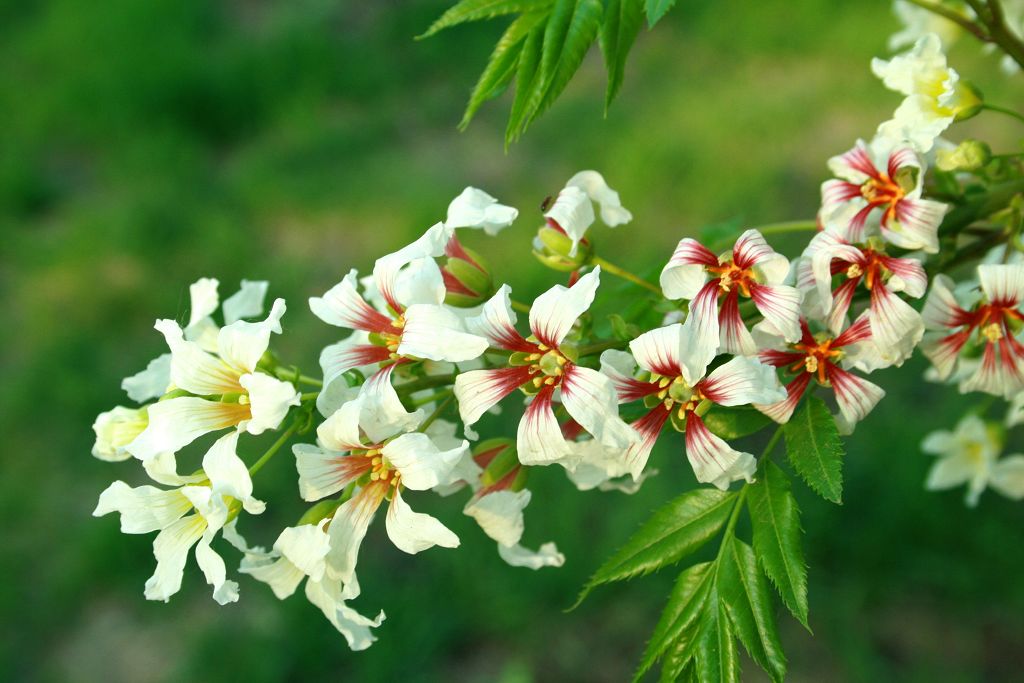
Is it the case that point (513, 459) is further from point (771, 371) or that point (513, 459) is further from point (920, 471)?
point (920, 471)

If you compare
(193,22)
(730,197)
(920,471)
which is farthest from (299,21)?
(920,471)

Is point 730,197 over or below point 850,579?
over

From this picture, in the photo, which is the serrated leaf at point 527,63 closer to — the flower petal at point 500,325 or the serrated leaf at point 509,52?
the serrated leaf at point 509,52

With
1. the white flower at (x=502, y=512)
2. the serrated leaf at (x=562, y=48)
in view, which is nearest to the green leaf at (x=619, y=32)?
the serrated leaf at (x=562, y=48)

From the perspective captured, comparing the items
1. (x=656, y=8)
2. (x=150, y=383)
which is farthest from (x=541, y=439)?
(x=150, y=383)

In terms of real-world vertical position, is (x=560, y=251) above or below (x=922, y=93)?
below

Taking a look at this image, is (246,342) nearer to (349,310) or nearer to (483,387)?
(349,310)
